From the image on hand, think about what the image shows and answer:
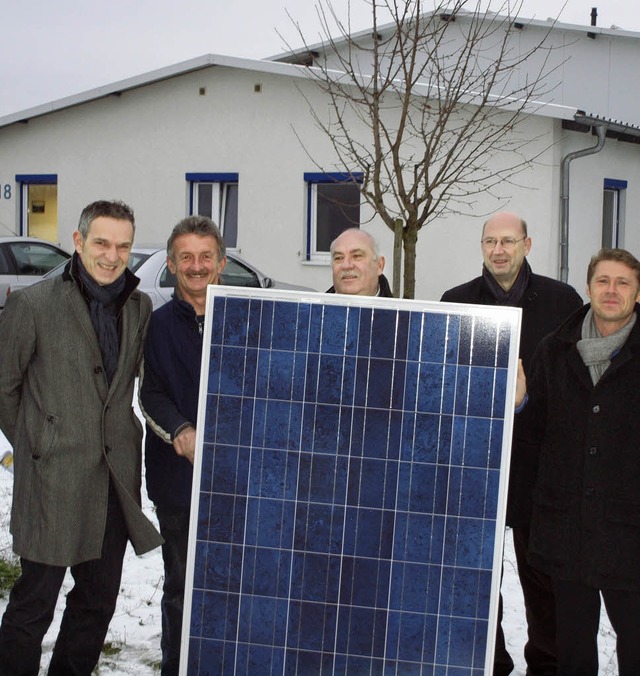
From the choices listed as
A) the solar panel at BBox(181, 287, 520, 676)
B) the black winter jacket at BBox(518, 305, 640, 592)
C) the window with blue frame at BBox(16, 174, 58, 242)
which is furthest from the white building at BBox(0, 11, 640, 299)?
the solar panel at BBox(181, 287, 520, 676)

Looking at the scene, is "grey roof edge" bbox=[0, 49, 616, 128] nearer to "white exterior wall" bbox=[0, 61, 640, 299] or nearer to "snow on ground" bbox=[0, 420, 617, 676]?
"white exterior wall" bbox=[0, 61, 640, 299]

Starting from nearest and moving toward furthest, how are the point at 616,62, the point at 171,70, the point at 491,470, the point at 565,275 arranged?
1. the point at 491,470
2. the point at 565,275
3. the point at 171,70
4. the point at 616,62

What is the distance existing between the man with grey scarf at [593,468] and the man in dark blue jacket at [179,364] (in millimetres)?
1394

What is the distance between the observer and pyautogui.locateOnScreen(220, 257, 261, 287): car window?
13.5m

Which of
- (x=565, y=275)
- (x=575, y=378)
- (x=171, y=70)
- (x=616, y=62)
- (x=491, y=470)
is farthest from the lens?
(x=616, y=62)

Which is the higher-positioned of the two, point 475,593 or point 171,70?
point 171,70

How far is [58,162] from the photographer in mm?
19438

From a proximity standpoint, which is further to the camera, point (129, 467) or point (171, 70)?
point (171, 70)

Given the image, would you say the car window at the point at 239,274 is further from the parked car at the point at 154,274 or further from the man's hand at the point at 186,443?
the man's hand at the point at 186,443

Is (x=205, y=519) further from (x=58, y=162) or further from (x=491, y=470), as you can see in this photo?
(x=58, y=162)

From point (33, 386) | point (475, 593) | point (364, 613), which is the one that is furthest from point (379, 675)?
point (33, 386)

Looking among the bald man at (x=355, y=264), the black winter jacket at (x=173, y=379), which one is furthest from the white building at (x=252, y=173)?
the black winter jacket at (x=173, y=379)

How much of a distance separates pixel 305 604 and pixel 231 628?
276 mm

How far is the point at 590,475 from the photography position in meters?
3.74
